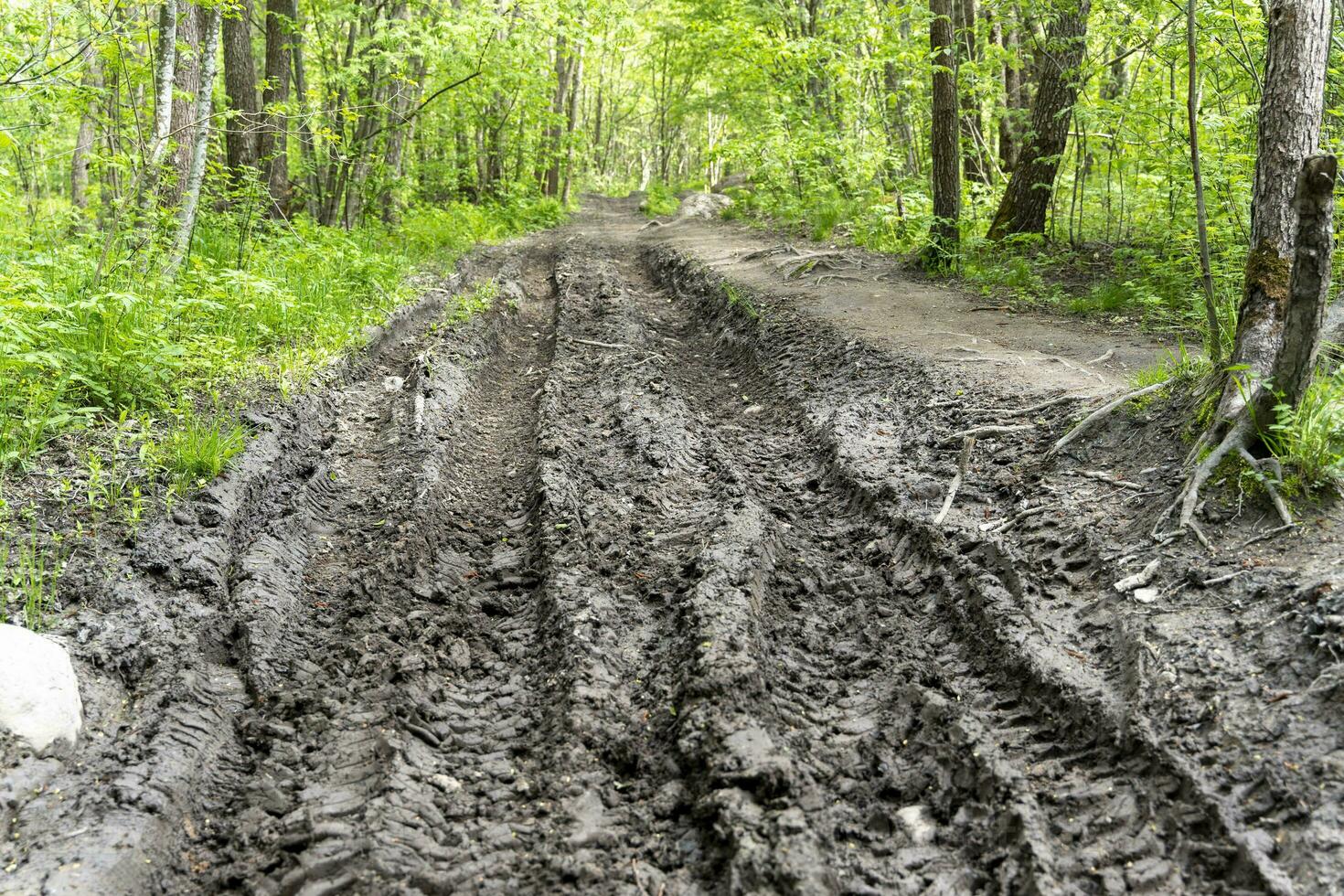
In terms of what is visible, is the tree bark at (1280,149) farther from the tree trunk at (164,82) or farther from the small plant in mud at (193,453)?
the tree trunk at (164,82)

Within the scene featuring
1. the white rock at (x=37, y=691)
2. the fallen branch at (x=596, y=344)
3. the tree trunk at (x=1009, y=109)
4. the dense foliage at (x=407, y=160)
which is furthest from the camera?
the tree trunk at (x=1009, y=109)

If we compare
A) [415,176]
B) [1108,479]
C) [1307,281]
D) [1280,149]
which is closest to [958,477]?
[1108,479]

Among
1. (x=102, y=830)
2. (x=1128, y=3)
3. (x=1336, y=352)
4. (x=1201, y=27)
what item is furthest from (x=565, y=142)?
(x=102, y=830)

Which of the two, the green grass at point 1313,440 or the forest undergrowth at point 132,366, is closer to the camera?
the green grass at point 1313,440

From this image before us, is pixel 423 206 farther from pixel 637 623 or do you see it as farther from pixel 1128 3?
pixel 637 623

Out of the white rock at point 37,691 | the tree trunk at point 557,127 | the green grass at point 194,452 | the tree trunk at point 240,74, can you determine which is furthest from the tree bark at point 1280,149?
the tree trunk at point 557,127

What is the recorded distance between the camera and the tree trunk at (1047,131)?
898 cm

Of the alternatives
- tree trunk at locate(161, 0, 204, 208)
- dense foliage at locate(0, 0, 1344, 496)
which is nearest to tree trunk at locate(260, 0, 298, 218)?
dense foliage at locate(0, 0, 1344, 496)

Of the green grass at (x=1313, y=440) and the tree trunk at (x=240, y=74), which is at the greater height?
the tree trunk at (x=240, y=74)

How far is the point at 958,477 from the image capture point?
4.70 metres

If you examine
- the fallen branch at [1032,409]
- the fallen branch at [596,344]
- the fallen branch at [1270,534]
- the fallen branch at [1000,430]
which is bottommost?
the fallen branch at [1270,534]

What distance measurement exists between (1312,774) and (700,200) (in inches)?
836

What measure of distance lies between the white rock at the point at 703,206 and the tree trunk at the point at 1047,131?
1077cm

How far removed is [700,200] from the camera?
22375mm
